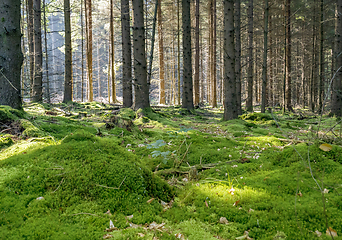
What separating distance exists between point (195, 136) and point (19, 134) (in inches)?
139

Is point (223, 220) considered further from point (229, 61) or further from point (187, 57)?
point (187, 57)

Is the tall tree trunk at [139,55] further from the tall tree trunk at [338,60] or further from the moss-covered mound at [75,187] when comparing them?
the tall tree trunk at [338,60]

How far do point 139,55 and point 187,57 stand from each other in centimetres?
483

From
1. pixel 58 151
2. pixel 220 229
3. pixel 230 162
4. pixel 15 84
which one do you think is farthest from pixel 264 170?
pixel 15 84

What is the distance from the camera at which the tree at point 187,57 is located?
12.3 meters

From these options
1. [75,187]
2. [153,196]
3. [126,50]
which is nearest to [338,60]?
[126,50]

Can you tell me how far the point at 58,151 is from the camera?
8.63ft

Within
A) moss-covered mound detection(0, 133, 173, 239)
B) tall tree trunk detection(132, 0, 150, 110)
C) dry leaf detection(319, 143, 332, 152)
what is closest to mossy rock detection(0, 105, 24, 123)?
moss-covered mound detection(0, 133, 173, 239)

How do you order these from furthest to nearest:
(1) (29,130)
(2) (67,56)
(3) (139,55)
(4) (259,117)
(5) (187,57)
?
1. (2) (67,56)
2. (5) (187,57)
3. (4) (259,117)
4. (3) (139,55)
5. (1) (29,130)

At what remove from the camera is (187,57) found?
1269 centimetres

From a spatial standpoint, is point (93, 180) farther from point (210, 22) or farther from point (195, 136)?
point (210, 22)

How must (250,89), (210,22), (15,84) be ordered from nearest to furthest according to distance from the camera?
(15,84) → (250,89) → (210,22)

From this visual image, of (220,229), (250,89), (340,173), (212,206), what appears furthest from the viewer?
(250,89)

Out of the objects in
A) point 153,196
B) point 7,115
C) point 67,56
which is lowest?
point 153,196
